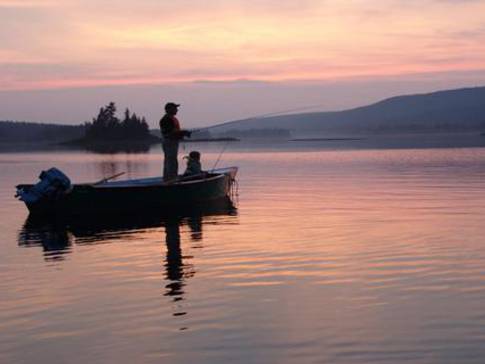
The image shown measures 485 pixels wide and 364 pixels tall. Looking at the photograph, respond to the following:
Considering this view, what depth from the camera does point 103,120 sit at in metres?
184

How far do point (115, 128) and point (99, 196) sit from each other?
543 ft

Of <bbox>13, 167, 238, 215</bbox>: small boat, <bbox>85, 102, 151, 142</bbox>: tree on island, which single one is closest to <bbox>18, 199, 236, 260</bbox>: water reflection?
<bbox>13, 167, 238, 215</bbox>: small boat

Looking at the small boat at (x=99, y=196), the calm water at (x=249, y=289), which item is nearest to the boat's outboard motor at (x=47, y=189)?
the small boat at (x=99, y=196)

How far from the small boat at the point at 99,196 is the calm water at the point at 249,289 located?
3.32 ft

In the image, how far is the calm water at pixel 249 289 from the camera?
27.7ft

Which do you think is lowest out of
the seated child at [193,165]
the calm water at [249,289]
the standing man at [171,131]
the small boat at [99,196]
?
the calm water at [249,289]

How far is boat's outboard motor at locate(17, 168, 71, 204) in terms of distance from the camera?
2166 cm

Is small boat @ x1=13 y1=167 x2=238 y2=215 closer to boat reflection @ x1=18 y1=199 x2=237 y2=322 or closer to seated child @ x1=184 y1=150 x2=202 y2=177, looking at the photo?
boat reflection @ x1=18 y1=199 x2=237 y2=322

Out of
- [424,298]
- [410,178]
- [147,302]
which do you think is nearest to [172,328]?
[147,302]

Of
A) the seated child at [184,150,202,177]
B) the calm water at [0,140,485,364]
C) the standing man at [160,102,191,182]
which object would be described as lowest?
the calm water at [0,140,485,364]

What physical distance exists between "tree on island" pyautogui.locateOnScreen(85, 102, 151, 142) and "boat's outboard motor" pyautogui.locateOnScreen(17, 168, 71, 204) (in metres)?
160

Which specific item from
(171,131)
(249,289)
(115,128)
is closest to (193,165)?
(171,131)

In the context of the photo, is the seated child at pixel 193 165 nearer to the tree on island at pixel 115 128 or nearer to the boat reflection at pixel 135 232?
the boat reflection at pixel 135 232

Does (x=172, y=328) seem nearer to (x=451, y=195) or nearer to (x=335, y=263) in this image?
(x=335, y=263)
